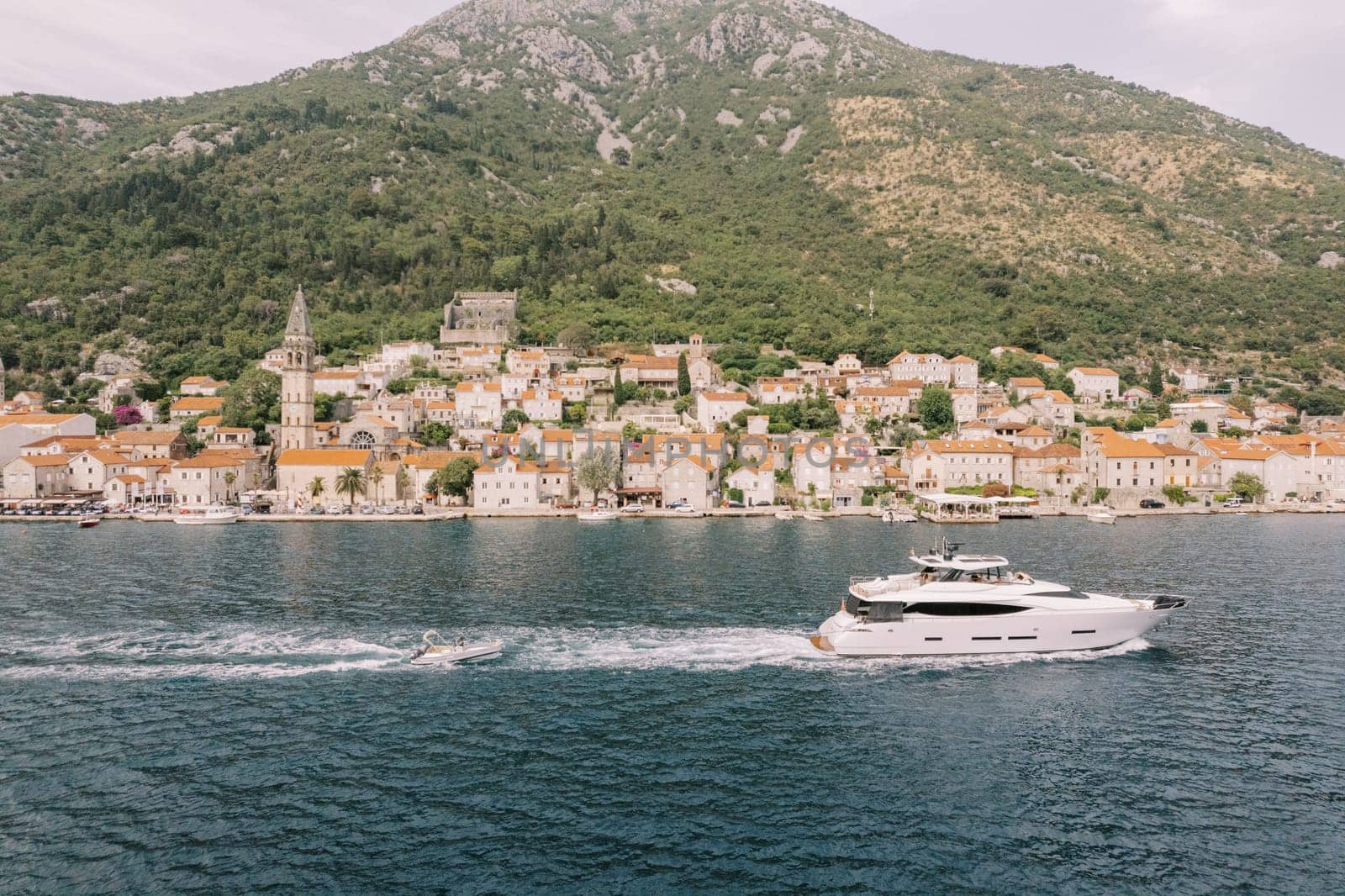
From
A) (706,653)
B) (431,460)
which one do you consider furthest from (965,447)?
(706,653)

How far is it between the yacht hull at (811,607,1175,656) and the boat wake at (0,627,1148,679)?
0.30 meters

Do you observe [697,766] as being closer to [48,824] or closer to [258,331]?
[48,824]

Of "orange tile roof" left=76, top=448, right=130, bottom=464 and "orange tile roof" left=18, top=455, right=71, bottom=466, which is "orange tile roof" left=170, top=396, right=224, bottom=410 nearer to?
"orange tile roof" left=76, top=448, right=130, bottom=464

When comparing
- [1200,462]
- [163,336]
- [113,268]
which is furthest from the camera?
[113,268]

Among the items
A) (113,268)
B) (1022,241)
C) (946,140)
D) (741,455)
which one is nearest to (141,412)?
(113,268)

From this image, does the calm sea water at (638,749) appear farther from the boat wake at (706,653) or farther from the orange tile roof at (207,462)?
the orange tile roof at (207,462)

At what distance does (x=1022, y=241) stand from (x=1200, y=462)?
82.7m

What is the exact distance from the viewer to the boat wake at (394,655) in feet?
90.0

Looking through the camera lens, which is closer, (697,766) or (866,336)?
(697,766)

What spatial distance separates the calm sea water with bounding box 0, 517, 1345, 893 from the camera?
16172 millimetres

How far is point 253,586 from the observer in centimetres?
4084

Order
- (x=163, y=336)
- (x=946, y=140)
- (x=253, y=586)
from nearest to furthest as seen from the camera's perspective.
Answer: (x=253, y=586)
(x=163, y=336)
(x=946, y=140)

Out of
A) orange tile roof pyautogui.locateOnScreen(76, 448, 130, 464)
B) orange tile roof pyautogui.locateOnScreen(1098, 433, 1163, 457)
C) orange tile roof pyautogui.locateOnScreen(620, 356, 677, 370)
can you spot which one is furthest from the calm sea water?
orange tile roof pyautogui.locateOnScreen(620, 356, 677, 370)

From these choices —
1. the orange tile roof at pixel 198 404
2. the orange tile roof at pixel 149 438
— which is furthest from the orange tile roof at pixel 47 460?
the orange tile roof at pixel 198 404
